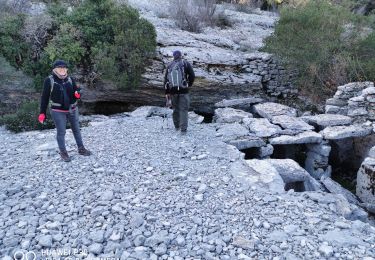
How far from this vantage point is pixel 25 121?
28.0 ft

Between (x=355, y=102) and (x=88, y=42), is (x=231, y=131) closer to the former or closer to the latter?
(x=355, y=102)

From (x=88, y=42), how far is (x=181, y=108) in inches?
182

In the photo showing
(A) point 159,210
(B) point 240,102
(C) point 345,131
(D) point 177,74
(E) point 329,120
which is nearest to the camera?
(A) point 159,210

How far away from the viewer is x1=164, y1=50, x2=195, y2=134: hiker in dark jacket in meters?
6.82

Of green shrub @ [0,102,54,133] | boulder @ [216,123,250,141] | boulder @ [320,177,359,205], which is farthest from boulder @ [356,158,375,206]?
green shrub @ [0,102,54,133]

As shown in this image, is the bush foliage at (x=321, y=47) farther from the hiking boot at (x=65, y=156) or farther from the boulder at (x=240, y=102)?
the hiking boot at (x=65, y=156)

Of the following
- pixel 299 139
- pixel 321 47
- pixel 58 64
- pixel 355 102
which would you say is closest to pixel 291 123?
pixel 299 139

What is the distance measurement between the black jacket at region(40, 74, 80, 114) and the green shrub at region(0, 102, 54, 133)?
340 cm

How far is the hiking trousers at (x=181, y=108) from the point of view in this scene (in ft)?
23.2

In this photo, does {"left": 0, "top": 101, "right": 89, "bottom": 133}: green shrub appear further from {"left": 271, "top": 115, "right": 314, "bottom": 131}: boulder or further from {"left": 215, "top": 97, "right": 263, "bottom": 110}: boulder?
{"left": 271, "top": 115, "right": 314, "bottom": 131}: boulder

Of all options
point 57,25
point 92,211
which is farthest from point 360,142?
point 57,25

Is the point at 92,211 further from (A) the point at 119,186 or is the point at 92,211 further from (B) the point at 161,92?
(B) the point at 161,92

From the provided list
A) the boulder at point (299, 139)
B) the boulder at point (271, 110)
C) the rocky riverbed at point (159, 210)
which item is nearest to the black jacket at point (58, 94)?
the rocky riverbed at point (159, 210)

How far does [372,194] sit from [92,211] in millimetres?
5803
